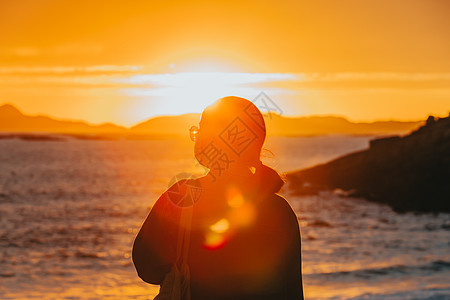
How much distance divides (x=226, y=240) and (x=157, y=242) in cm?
30

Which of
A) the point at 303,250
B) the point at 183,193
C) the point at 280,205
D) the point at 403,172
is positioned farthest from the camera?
the point at 403,172

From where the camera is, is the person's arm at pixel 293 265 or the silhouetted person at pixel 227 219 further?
the person's arm at pixel 293 265

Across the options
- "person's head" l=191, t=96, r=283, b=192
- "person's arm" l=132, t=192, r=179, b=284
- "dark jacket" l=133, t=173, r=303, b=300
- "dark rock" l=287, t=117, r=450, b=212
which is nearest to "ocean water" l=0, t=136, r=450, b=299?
"person's head" l=191, t=96, r=283, b=192

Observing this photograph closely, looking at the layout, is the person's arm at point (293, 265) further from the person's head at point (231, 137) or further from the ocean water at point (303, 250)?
the ocean water at point (303, 250)

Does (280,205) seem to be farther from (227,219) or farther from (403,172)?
(403,172)

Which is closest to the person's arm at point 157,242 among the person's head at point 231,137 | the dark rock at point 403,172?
the person's head at point 231,137

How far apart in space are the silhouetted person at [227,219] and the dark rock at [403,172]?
29.9m

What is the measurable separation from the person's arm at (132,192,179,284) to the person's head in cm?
27

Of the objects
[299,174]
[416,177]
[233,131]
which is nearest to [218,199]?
[233,131]

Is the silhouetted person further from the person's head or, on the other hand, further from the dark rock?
the dark rock

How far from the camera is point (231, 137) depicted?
249 cm

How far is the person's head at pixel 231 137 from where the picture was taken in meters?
2.44

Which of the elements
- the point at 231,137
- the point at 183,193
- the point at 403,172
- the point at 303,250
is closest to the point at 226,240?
the point at 183,193

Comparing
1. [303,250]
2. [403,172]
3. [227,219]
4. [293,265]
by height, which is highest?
[227,219]
